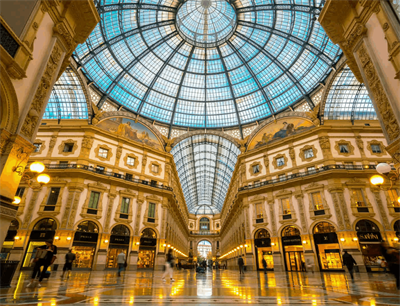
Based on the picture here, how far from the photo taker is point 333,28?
1184cm

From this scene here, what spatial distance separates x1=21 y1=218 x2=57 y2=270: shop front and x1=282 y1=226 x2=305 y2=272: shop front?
25.1 meters

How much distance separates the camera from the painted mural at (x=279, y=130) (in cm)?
3034

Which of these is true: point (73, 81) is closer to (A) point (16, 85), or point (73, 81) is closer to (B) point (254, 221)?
(A) point (16, 85)

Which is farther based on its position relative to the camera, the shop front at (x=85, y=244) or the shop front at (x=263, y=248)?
the shop front at (x=263, y=248)

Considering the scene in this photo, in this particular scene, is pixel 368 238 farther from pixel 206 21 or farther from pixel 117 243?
pixel 206 21

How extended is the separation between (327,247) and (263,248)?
7294 millimetres

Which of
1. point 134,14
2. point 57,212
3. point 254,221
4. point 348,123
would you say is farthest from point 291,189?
point 134,14

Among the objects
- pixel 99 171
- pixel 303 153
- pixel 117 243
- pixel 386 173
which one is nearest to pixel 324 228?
pixel 303 153

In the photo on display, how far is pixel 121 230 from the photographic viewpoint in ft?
85.7

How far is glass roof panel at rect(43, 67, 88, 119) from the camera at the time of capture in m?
28.7

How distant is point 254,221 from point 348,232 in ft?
33.9

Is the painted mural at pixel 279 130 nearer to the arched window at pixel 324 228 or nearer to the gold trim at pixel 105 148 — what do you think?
the arched window at pixel 324 228

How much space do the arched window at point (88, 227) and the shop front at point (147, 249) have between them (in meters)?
5.52

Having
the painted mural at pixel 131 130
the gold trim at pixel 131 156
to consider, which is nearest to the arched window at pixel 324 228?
the gold trim at pixel 131 156
